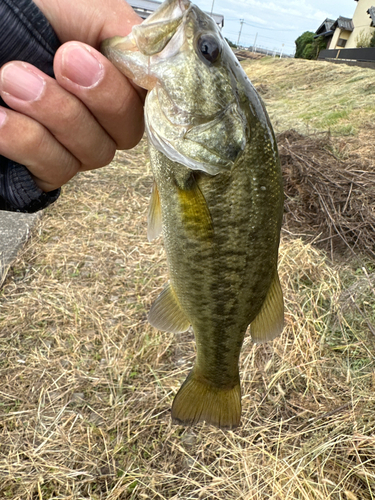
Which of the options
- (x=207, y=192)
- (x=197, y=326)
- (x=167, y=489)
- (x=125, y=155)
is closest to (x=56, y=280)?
(x=167, y=489)

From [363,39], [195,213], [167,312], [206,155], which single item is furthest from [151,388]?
[363,39]

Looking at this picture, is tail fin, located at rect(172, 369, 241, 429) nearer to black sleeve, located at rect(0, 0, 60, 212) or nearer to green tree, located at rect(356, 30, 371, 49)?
black sleeve, located at rect(0, 0, 60, 212)

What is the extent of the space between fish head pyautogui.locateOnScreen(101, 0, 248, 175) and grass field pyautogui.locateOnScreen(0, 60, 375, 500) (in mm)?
2160

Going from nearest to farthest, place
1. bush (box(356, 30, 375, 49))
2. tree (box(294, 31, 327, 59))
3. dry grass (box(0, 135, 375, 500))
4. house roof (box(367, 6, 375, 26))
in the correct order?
dry grass (box(0, 135, 375, 500)), bush (box(356, 30, 375, 49)), house roof (box(367, 6, 375, 26)), tree (box(294, 31, 327, 59))

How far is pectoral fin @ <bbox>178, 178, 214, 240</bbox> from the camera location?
4.53 ft

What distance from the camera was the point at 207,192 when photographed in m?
1.38

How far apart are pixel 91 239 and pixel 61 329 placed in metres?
1.51

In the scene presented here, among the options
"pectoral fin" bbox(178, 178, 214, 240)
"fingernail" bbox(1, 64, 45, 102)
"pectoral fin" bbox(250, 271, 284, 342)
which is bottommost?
"pectoral fin" bbox(250, 271, 284, 342)

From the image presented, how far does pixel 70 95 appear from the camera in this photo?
143 centimetres

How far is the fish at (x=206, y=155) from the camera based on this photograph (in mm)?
1293

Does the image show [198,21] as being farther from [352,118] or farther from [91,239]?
[352,118]

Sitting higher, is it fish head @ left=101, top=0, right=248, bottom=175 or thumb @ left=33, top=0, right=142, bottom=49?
thumb @ left=33, top=0, right=142, bottom=49

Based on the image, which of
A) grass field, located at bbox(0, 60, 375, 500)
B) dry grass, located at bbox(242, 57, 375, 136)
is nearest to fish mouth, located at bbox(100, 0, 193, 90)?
grass field, located at bbox(0, 60, 375, 500)

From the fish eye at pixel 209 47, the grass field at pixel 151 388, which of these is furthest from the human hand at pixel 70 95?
the grass field at pixel 151 388
